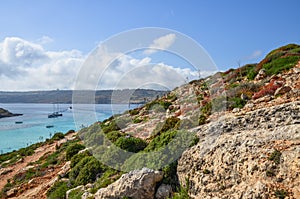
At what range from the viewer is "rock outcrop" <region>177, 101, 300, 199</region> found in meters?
5.06

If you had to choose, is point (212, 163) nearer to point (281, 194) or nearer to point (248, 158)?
point (248, 158)

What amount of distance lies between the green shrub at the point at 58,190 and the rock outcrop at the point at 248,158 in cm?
502

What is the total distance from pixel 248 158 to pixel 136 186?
2991mm

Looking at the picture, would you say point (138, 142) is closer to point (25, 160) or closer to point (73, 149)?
point (73, 149)

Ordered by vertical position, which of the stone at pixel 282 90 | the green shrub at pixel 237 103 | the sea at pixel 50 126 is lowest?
the sea at pixel 50 126

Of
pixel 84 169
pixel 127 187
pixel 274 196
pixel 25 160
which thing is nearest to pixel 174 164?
pixel 127 187

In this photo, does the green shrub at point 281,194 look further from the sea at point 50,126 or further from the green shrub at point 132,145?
the sea at point 50,126

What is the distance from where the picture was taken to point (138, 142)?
1051cm

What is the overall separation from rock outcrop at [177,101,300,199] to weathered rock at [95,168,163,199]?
78cm

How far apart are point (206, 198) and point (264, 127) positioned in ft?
8.44

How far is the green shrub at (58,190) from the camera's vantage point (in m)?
9.74

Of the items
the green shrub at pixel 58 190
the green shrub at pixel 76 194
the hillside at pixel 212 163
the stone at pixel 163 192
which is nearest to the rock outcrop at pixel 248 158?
the hillside at pixel 212 163

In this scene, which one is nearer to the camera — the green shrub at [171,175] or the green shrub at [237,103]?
the green shrub at [171,175]

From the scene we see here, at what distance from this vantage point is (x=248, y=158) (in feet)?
18.9
